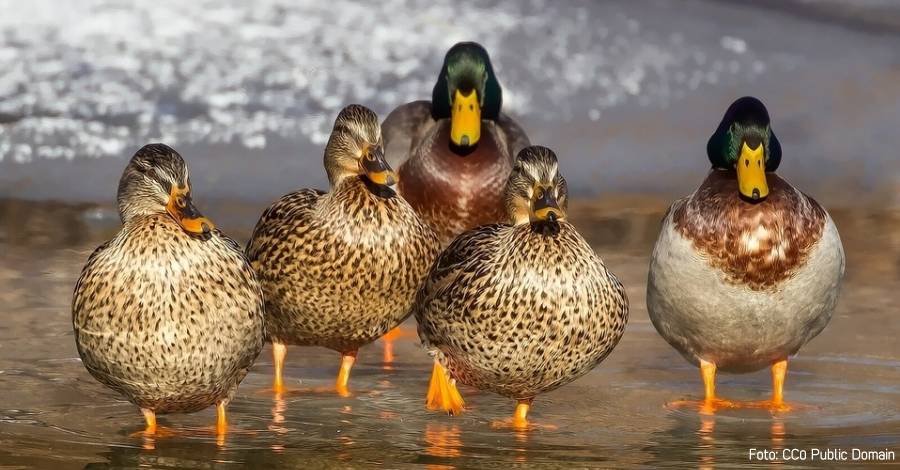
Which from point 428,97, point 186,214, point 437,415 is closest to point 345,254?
point 437,415

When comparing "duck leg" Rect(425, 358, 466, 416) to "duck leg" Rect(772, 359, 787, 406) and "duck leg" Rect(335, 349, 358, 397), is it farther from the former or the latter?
"duck leg" Rect(772, 359, 787, 406)

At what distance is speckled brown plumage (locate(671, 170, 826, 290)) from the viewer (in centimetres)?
641

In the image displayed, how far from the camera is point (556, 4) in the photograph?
12.4 metres

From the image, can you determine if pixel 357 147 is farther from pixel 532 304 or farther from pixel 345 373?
pixel 532 304

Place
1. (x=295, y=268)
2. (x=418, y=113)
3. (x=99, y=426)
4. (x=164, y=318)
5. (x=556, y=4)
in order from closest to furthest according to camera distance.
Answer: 1. (x=164, y=318)
2. (x=99, y=426)
3. (x=295, y=268)
4. (x=418, y=113)
5. (x=556, y=4)

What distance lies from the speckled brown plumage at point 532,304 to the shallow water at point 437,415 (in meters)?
0.22

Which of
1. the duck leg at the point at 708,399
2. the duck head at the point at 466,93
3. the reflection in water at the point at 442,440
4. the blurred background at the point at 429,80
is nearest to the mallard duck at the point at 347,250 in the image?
the reflection in water at the point at 442,440

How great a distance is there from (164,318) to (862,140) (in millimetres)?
6808

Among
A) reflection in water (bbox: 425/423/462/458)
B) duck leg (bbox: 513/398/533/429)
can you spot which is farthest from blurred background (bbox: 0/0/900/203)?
reflection in water (bbox: 425/423/462/458)

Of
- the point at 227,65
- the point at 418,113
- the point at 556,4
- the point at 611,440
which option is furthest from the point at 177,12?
the point at 611,440

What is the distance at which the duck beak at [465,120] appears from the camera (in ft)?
25.8

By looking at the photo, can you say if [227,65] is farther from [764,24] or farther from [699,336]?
[699,336]

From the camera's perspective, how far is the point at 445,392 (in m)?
6.35

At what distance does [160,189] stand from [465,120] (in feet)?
7.75
